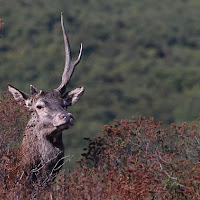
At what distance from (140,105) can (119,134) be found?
51.1 m

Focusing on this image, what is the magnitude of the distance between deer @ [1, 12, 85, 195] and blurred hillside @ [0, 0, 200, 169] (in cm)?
3593

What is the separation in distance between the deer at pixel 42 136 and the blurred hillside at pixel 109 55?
35.9 meters

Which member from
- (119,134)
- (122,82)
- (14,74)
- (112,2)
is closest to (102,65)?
(122,82)

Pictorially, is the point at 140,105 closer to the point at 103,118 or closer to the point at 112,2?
the point at 103,118

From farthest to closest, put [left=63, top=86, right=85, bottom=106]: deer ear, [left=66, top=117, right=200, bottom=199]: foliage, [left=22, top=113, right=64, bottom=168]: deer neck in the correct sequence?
[left=63, top=86, right=85, bottom=106]: deer ear < [left=22, top=113, right=64, bottom=168]: deer neck < [left=66, top=117, right=200, bottom=199]: foliage

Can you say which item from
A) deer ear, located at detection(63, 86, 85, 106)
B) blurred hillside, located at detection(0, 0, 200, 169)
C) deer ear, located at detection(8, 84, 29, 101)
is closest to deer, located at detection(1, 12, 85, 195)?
deer ear, located at detection(8, 84, 29, 101)

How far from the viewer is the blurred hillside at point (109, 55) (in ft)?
204

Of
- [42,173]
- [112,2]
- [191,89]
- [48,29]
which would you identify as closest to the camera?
[42,173]

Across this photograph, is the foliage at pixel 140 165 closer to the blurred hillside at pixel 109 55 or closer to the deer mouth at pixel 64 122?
the deer mouth at pixel 64 122

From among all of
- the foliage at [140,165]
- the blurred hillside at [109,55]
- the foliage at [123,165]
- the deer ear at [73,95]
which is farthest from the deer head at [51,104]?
the blurred hillside at [109,55]

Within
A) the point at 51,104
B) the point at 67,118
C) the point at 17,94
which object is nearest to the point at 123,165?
the point at 67,118

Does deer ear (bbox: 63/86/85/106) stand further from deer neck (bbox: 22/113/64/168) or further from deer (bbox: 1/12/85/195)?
deer neck (bbox: 22/113/64/168)

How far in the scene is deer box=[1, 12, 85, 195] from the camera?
1124 centimetres

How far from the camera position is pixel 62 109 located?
1182 cm
